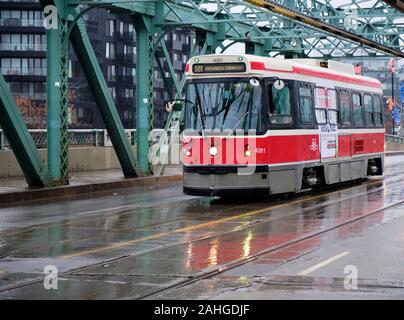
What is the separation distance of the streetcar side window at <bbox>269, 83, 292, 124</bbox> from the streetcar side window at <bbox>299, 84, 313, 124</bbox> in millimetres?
733

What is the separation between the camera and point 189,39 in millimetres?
109562

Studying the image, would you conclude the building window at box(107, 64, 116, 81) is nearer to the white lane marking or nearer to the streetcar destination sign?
→ the streetcar destination sign

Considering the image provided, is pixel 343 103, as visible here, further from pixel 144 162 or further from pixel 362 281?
pixel 362 281

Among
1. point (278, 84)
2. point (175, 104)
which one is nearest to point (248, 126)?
point (278, 84)

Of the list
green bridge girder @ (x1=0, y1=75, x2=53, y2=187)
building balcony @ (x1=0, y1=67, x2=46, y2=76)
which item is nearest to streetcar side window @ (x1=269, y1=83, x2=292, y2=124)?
green bridge girder @ (x1=0, y1=75, x2=53, y2=187)

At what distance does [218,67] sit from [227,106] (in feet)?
3.44

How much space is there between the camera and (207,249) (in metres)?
11.8

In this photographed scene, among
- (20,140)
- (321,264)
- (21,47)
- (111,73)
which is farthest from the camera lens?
(111,73)

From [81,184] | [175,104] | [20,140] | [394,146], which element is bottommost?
[81,184]

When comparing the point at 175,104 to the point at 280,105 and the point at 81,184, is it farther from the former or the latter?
the point at 81,184

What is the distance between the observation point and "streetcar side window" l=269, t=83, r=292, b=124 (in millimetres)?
19062

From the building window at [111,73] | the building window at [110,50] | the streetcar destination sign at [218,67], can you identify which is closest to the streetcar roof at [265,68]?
the streetcar destination sign at [218,67]
